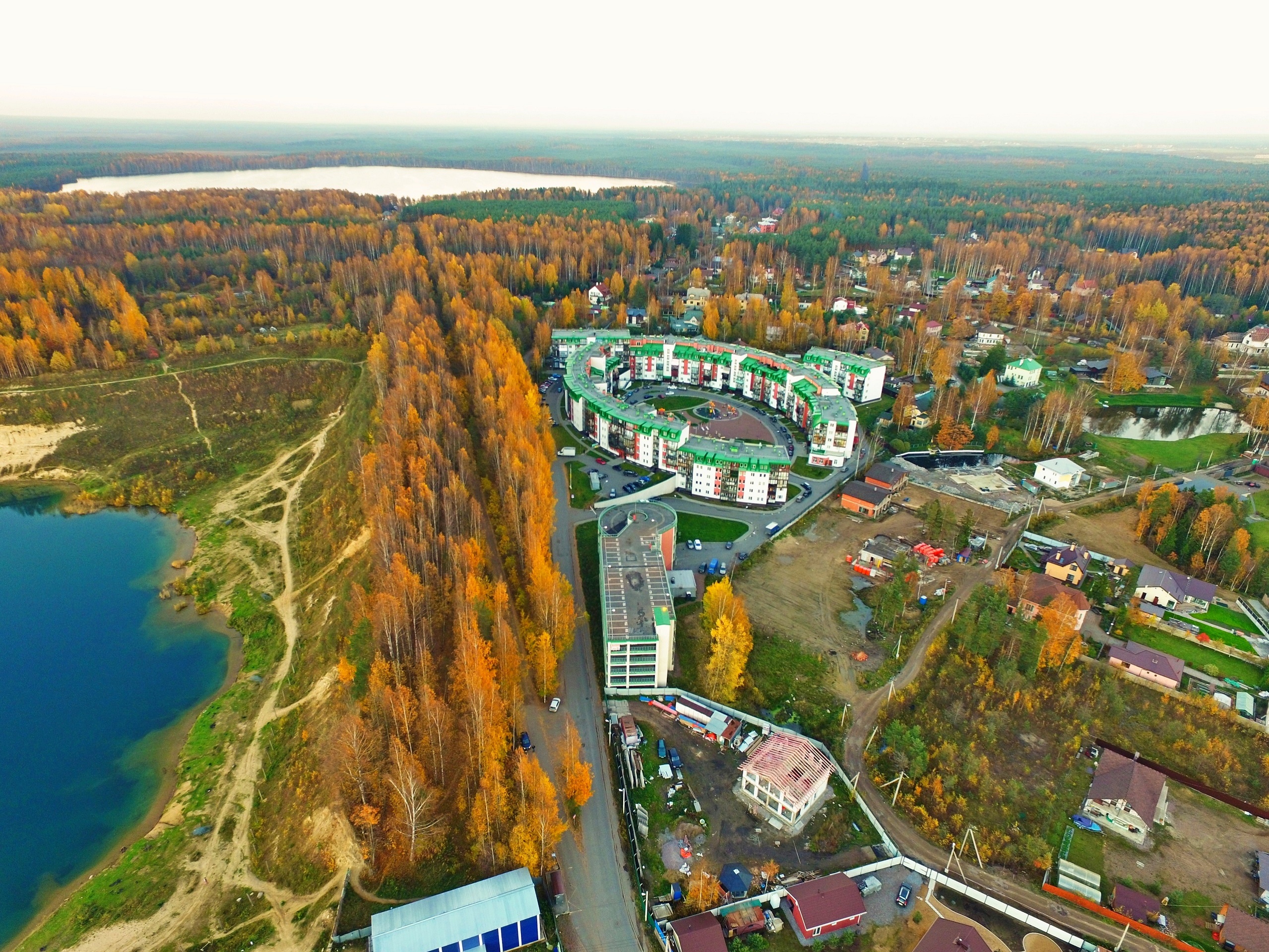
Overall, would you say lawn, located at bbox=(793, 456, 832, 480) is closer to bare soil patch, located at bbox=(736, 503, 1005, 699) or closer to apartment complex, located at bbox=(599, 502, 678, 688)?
bare soil patch, located at bbox=(736, 503, 1005, 699)

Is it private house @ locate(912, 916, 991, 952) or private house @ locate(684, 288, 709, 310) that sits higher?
private house @ locate(684, 288, 709, 310)

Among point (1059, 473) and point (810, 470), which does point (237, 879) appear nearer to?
point (810, 470)

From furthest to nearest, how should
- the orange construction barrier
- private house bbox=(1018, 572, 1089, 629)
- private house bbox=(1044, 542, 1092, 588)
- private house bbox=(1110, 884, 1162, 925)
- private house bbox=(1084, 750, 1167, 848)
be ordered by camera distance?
private house bbox=(1044, 542, 1092, 588) → private house bbox=(1018, 572, 1089, 629) → private house bbox=(1084, 750, 1167, 848) → private house bbox=(1110, 884, 1162, 925) → the orange construction barrier


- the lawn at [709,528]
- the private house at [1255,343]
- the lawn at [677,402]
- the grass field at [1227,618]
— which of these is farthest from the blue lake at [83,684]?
the private house at [1255,343]

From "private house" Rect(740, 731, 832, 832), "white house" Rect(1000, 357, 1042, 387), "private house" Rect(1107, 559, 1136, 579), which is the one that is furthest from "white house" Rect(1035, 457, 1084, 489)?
"private house" Rect(740, 731, 832, 832)

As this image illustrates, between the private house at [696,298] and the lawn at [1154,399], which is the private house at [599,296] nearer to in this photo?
the private house at [696,298]

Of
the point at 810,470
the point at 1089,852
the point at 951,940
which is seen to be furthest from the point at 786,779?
the point at 810,470
